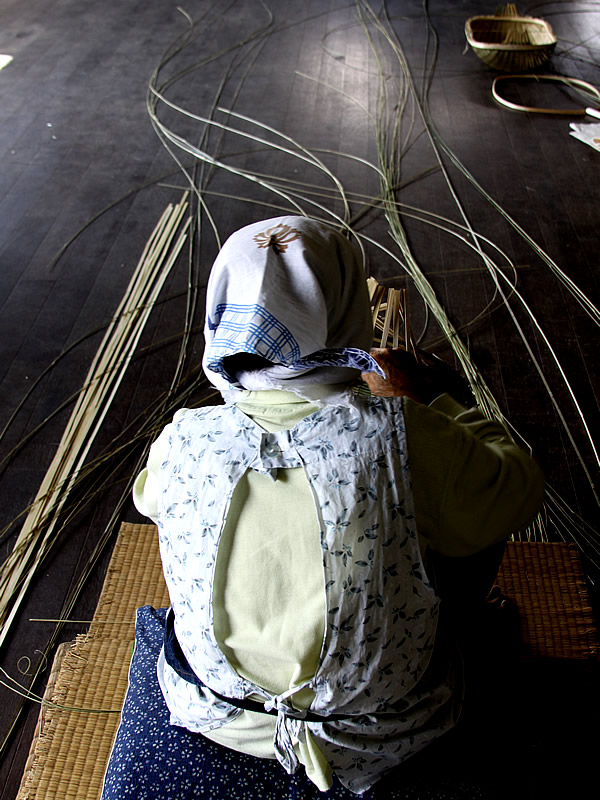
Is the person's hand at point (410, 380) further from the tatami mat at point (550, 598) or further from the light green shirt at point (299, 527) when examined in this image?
the tatami mat at point (550, 598)

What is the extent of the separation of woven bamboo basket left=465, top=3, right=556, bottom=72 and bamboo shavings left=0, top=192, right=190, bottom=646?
7.14ft

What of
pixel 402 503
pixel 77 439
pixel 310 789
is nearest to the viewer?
pixel 402 503

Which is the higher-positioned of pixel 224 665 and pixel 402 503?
pixel 402 503

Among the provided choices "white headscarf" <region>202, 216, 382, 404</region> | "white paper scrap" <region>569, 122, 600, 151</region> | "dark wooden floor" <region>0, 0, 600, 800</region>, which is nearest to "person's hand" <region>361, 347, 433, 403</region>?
"white headscarf" <region>202, 216, 382, 404</region>

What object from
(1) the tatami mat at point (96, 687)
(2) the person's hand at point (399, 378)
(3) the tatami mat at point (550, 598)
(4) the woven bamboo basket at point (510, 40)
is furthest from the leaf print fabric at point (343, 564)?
(4) the woven bamboo basket at point (510, 40)

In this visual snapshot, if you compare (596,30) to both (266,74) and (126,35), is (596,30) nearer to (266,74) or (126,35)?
(266,74)

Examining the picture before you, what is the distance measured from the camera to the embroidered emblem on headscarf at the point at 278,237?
89 centimetres

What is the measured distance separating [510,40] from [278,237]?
4.14 m

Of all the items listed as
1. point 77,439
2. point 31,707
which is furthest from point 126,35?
point 31,707

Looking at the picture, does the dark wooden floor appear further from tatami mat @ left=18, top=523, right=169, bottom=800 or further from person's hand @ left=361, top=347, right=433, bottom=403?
person's hand @ left=361, top=347, right=433, bottom=403

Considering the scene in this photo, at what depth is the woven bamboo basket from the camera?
152 inches

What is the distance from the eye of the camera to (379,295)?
1.73 m

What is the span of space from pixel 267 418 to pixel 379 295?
3.08ft

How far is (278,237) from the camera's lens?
904 mm
